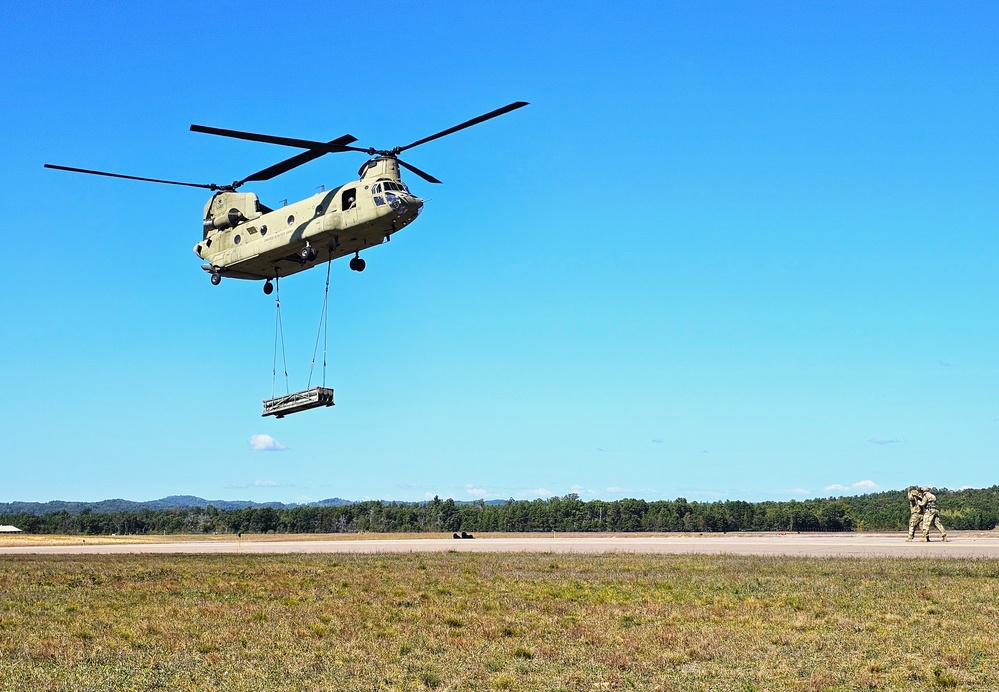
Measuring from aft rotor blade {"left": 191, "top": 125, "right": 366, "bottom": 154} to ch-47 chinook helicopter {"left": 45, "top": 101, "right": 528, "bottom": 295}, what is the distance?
0.04 metres

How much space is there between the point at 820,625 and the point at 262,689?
43.3ft

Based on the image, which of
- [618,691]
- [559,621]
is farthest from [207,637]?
[618,691]

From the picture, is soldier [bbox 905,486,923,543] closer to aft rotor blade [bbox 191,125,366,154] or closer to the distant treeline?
aft rotor blade [bbox 191,125,366,154]

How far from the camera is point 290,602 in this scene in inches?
1113

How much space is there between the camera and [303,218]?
121 ft

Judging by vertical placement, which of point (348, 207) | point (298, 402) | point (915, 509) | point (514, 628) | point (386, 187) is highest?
point (386, 187)

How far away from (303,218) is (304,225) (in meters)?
0.32

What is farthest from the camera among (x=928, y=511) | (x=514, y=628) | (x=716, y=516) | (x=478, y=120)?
(x=716, y=516)

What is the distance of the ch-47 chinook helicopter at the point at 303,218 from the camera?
114ft

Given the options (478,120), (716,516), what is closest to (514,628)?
(478,120)

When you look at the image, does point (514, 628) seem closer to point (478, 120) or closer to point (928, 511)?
point (478, 120)

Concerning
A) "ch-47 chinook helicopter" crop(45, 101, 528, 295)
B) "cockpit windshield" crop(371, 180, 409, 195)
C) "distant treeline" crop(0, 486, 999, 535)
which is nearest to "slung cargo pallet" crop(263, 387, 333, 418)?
"ch-47 chinook helicopter" crop(45, 101, 528, 295)

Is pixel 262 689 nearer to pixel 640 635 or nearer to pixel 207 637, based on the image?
pixel 207 637

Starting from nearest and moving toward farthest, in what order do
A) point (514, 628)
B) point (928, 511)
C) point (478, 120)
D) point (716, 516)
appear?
point (514, 628) → point (478, 120) → point (928, 511) → point (716, 516)
